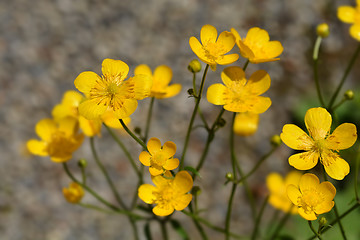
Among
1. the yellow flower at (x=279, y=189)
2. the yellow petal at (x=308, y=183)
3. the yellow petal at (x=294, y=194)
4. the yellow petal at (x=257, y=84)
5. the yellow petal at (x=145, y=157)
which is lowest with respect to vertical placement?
the yellow flower at (x=279, y=189)

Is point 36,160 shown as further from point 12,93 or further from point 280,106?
point 280,106

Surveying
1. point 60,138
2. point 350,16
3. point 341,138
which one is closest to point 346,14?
point 350,16

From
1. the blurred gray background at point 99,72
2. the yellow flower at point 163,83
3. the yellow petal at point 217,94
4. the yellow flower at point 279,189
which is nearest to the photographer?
the yellow petal at point 217,94

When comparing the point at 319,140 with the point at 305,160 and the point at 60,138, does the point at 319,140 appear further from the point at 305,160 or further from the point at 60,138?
the point at 60,138

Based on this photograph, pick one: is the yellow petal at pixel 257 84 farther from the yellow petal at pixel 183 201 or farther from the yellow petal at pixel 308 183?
the yellow petal at pixel 183 201

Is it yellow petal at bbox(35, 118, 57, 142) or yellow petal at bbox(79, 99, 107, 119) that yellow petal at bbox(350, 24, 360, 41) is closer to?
yellow petal at bbox(79, 99, 107, 119)

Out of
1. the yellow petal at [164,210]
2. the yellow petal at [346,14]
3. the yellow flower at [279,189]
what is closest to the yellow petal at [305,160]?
the yellow petal at [164,210]

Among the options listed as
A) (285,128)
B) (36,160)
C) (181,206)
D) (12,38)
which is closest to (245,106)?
(285,128)

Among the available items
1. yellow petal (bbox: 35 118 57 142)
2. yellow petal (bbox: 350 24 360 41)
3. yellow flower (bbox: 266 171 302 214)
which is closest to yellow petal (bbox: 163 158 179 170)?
yellow petal (bbox: 35 118 57 142)
